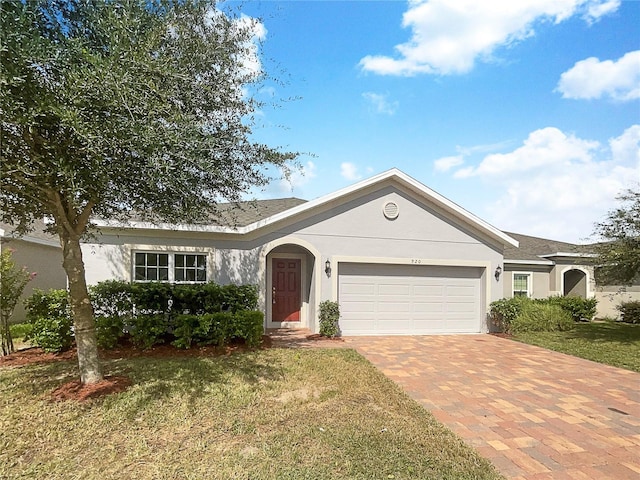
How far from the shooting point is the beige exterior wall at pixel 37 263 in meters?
12.7

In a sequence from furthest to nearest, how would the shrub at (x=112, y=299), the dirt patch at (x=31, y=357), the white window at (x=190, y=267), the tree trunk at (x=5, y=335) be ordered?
the white window at (x=190, y=267) → the shrub at (x=112, y=299) → the tree trunk at (x=5, y=335) → the dirt patch at (x=31, y=357)

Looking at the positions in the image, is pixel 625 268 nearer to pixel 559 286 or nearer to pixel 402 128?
pixel 559 286

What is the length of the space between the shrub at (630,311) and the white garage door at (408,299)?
9621 mm

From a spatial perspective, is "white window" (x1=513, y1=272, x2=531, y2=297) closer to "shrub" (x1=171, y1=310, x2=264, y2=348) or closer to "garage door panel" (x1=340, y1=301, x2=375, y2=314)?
"garage door panel" (x1=340, y1=301, x2=375, y2=314)

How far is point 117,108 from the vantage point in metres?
4.15

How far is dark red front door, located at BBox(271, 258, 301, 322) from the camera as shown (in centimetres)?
1285

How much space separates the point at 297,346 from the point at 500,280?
→ 7.91 metres

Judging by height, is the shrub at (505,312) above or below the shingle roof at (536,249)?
below

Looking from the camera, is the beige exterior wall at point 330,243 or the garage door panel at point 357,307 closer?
the beige exterior wall at point 330,243

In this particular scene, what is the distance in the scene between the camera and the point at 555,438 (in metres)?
4.55

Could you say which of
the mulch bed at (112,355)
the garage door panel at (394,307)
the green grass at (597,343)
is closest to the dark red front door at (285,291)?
the garage door panel at (394,307)

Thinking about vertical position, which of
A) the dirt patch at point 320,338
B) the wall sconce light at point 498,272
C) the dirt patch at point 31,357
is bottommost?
the dirt patch at point 320,338

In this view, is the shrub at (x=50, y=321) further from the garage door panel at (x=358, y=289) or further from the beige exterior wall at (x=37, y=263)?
the garage door panel at (x=358, y=289)

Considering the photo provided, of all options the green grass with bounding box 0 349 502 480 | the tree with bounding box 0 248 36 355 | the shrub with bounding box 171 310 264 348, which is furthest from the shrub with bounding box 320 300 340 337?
the tree with bounding box 0 248 36 355
